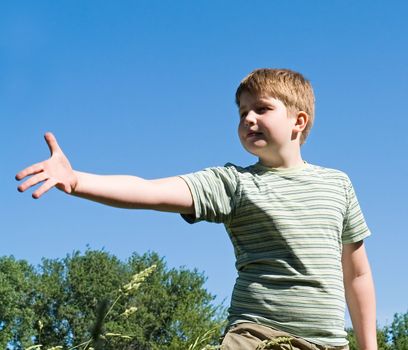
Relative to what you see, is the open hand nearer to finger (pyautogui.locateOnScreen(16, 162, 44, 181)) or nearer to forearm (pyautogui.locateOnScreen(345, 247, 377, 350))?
finger (pyautogui.locateOnScreen(16, 162, 44, 181))

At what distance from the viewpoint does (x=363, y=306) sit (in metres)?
5.19

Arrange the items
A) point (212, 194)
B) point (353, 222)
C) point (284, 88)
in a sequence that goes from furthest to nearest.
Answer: point (353, 222) → point (284, 88) → point (212, 194)

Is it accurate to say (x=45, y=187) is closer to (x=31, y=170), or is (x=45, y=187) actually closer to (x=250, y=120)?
(x=31, y=170)

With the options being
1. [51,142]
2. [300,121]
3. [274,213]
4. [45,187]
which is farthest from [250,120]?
[45,187]

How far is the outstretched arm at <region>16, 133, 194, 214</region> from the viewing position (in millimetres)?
2873

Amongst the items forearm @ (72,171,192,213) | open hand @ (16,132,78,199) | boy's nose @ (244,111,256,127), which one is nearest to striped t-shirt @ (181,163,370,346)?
forearm @ (72,171,192,213)

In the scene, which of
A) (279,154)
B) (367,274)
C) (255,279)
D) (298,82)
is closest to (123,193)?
(255,279)

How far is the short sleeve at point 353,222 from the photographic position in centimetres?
500

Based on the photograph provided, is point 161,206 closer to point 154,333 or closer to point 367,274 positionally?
point 367,274

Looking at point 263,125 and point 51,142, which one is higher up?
point 263,125

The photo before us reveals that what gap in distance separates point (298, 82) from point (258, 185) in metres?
0.86

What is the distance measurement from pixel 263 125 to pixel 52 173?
191 cm

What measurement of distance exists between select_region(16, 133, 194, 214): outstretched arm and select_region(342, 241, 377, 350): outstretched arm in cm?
140

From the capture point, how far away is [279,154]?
4707 mm
